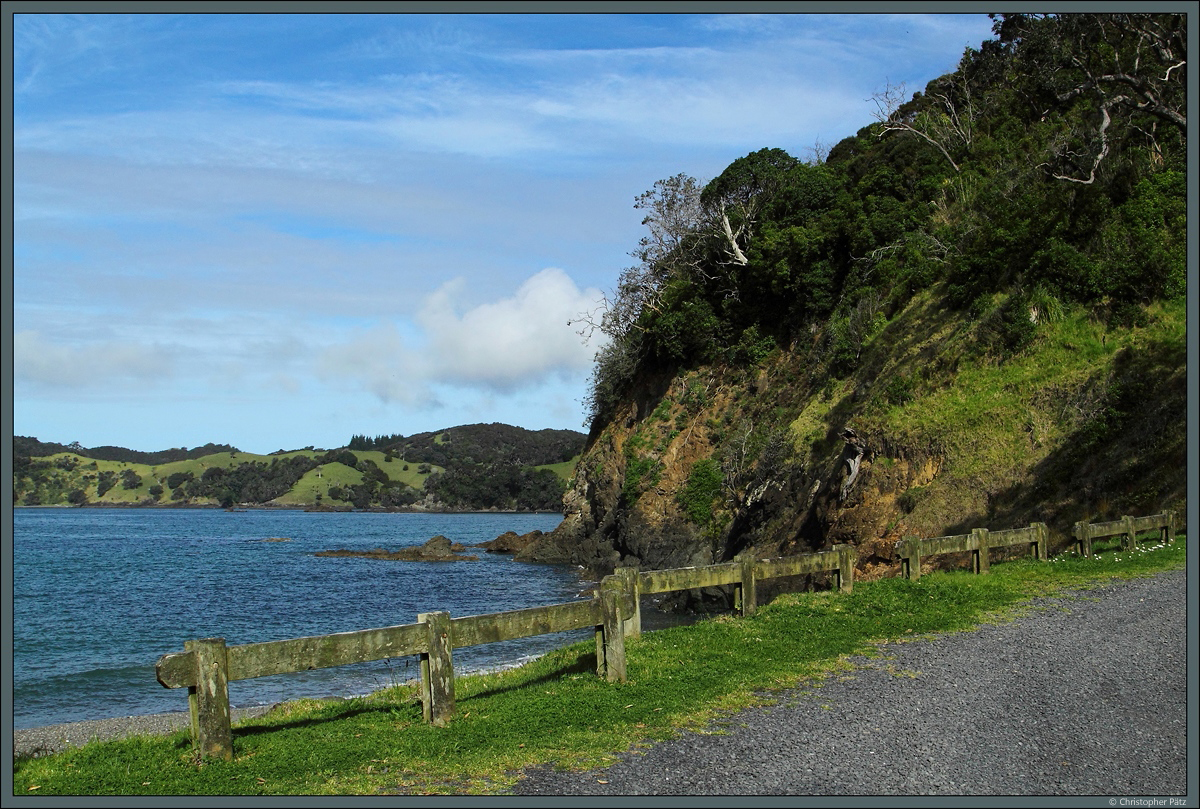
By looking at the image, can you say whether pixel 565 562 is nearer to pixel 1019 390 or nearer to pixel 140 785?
pixel 1019 390

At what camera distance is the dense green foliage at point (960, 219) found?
28250mm

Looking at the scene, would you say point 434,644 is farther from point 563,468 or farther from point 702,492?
point 563,468

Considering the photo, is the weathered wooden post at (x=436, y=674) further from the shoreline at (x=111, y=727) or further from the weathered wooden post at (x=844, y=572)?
the weathered wooden post at (x=844, y=572)

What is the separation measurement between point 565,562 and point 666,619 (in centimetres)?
3290

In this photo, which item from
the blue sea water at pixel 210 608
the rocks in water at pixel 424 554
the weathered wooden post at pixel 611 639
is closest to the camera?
the weathered wooden post at pixel 611 639

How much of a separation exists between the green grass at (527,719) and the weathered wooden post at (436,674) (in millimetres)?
138

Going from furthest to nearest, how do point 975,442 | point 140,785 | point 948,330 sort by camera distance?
point 948,330 → point 975,442 → point 140,785

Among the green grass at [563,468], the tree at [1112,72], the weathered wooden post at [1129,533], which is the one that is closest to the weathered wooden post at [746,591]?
the weathered wooden post at [1129,533]

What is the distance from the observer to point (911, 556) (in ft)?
53.5

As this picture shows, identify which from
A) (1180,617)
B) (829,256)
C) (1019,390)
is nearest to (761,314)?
(829,256)

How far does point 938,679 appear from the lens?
32.2 feet

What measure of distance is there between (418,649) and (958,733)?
4.74m

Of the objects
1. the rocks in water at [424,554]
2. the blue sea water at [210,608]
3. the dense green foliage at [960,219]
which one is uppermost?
the dense green foliage at [960,219]

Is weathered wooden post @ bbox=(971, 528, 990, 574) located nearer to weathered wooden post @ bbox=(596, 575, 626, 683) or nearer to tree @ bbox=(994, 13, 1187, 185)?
weathered wooden post @ bbox=(596, 575, 626, 683)
